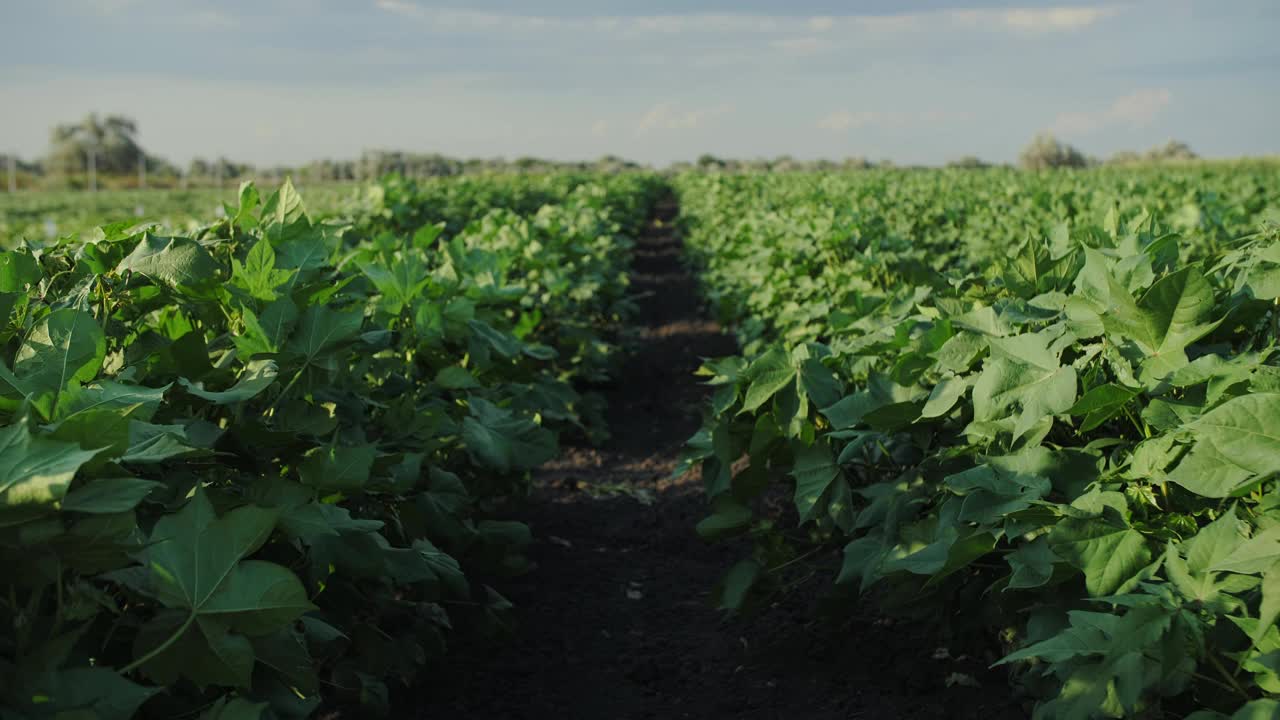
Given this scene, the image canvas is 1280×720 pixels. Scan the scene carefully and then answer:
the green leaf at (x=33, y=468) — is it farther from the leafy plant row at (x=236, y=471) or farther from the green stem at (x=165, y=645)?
the green stem at (x=165, y=645)

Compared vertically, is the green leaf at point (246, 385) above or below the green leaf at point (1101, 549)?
above

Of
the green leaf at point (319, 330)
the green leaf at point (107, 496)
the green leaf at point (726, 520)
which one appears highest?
the green leaf at point (319, 330)

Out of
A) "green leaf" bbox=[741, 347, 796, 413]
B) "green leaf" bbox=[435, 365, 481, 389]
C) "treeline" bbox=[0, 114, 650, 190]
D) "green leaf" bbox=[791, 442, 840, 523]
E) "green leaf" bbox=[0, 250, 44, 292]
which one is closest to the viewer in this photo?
"green leaf" bbox=[0, 250, 44, 292]

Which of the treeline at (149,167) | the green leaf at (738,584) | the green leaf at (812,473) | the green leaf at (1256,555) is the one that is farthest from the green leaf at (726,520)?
the treeline at (149,167)

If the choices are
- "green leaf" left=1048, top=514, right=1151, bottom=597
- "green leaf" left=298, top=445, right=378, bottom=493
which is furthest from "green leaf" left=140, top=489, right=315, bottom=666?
"green leaf" left=1048, top=514, right=1151, bottom=597

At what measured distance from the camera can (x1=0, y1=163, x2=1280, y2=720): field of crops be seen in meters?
1.51

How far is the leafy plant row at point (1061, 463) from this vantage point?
175cm

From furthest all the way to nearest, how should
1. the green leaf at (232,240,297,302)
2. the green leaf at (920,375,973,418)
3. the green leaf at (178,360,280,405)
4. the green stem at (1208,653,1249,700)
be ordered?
the green leaf at (920,375,973,418) → the green leaf at (232,240,297,302) → the green leaf at (178,360,280,405) → the green stem at (1208,653,1249,700)

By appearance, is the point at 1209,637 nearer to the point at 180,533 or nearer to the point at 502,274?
the point at 180,533

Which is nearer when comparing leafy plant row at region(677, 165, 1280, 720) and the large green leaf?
the large green leaf

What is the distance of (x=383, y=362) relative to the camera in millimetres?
3066

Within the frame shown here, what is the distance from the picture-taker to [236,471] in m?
2.10

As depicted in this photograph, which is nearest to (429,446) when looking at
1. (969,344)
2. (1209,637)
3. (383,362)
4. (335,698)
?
(383,362)

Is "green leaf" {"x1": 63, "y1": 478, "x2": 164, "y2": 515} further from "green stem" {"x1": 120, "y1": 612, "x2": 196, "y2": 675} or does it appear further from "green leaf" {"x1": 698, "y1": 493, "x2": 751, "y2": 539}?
"green leaf" {"x1": 698, "y1": 493, "x2": 751, "y2": 539}
